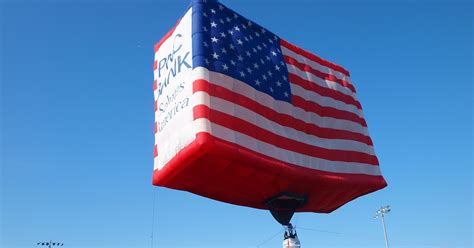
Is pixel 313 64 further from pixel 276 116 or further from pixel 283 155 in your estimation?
pixel 283 155

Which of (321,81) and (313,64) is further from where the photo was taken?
(313,64)

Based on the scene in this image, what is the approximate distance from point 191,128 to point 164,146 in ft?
7.55

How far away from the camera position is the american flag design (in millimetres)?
17922

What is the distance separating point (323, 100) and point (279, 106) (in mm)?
3482

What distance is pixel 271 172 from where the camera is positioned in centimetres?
1880

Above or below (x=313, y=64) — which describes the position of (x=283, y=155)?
below

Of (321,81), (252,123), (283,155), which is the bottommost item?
(283,155)

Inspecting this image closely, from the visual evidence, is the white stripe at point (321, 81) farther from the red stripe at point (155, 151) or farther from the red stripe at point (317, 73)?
the red stripe at point (155, 151)

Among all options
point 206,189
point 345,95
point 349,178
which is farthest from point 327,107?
point 206,189

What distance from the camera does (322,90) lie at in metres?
23.7

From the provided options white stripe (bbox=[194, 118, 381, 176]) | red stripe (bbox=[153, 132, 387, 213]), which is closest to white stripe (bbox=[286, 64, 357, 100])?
white stripe (bbox=[194, 118, 381, 176])

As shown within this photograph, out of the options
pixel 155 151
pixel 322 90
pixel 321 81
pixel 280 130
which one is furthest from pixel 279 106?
pixel 155 151

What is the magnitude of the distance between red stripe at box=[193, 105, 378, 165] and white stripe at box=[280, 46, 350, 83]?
472 cm

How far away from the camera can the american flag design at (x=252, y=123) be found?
17.9 meters
